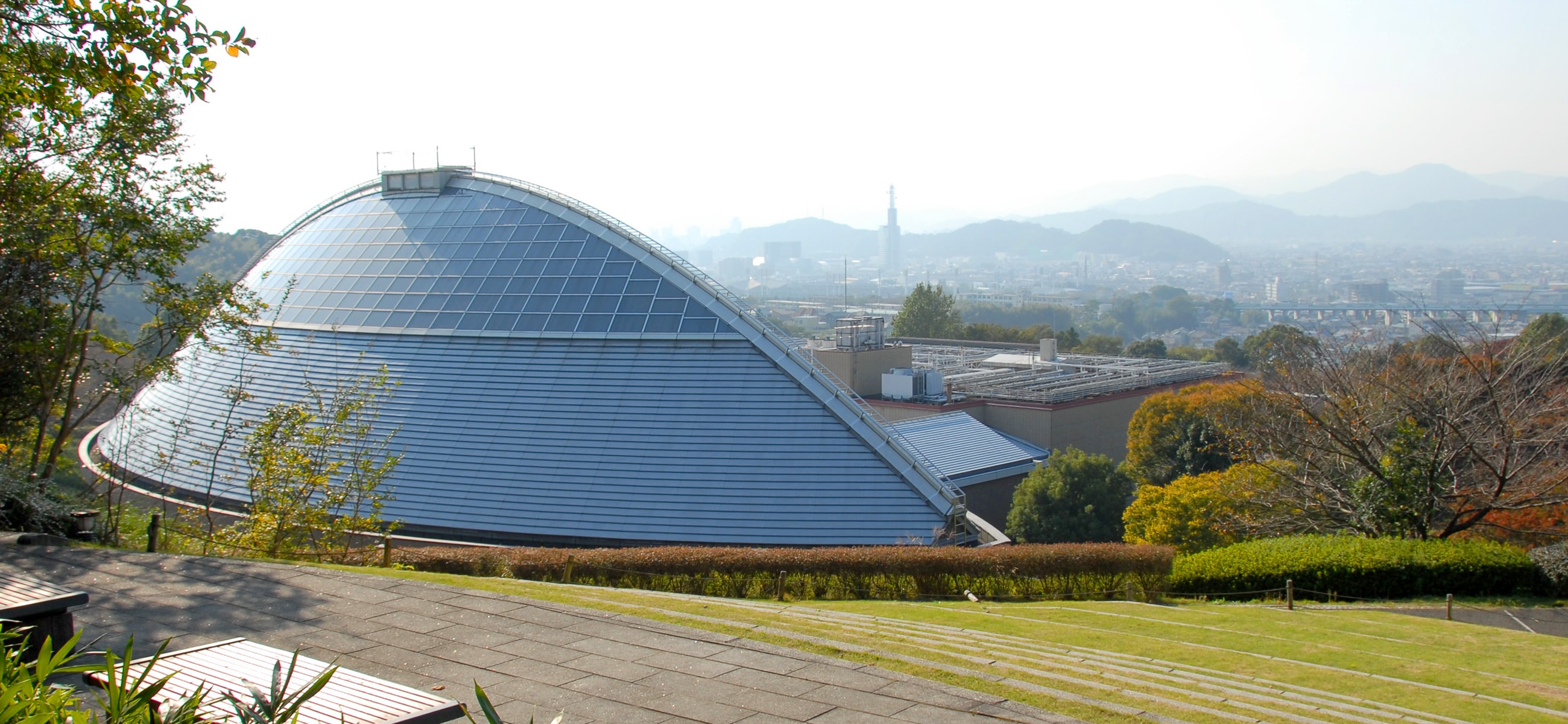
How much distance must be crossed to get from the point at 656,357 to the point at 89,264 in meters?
14.3

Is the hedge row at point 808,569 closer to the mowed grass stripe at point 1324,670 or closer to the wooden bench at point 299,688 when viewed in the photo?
the mowed grass stripe at point 1324,670

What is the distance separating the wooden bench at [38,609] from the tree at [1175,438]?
126 ft

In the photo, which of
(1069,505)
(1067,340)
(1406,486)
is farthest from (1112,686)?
(1067,340)

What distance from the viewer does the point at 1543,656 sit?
14.9m

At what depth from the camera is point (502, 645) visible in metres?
9.50

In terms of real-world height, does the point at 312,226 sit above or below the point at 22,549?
above

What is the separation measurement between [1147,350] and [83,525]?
294 ft

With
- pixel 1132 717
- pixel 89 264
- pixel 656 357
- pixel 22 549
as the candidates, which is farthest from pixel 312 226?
pixel 1132 717

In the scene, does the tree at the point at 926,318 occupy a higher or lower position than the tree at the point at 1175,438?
higher

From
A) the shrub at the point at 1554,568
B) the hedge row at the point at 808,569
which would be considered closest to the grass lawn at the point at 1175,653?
the hedge row at the point at 808,569

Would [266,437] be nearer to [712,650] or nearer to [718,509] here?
[718,509]

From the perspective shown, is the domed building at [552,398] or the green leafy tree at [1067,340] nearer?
the domed building at [552,398]

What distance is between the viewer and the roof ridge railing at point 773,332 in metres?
Answer: 26.4

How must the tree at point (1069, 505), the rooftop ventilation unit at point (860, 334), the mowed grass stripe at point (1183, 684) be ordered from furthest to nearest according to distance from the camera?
the rooftop ventilation unit at point (860, 334)
the tree at point (1069, 505)
the mowed grass stripe at point (1183, 684)
